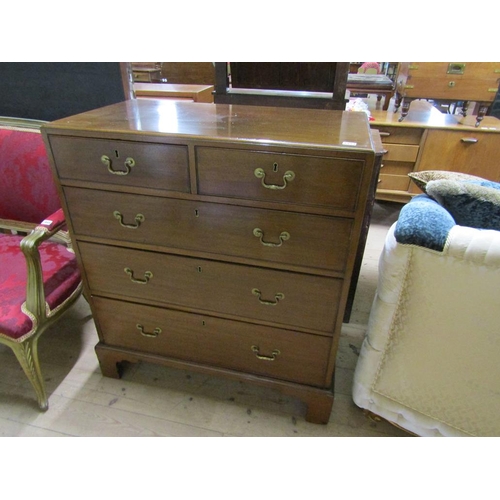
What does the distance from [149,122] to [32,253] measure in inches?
24.4

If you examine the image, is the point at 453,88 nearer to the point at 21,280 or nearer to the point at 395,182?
the point at 395,182

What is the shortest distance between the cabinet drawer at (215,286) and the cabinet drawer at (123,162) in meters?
0.25

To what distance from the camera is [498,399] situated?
1072mm

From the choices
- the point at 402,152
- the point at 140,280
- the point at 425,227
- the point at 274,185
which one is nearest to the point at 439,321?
the point at 425,227

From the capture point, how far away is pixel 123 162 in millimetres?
990

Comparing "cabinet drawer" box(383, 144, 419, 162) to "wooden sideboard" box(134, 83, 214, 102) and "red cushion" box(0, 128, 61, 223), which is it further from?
"red cushion" box(0, 128, 61, 223)

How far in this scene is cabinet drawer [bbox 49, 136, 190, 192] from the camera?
0.95 metres

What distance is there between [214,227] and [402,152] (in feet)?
6.86

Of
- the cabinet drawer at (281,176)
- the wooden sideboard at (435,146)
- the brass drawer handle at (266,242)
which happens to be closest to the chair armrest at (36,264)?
the cabinet drawer at (281,176)

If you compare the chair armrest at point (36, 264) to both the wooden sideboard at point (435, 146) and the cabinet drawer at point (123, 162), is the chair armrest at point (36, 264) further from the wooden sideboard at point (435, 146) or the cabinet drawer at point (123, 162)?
the wooden sideboard at point (435, 146)

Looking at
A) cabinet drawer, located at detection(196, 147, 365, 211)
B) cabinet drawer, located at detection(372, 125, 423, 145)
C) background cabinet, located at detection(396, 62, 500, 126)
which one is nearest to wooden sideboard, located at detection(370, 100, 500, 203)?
cabinet drawer, located at detection(372, 125, 423, 145)

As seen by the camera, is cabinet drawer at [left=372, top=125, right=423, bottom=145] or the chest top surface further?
cabinet drawer at [left=372, top=125, right=423, bottom=145]

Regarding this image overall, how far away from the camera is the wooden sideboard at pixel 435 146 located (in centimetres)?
240
